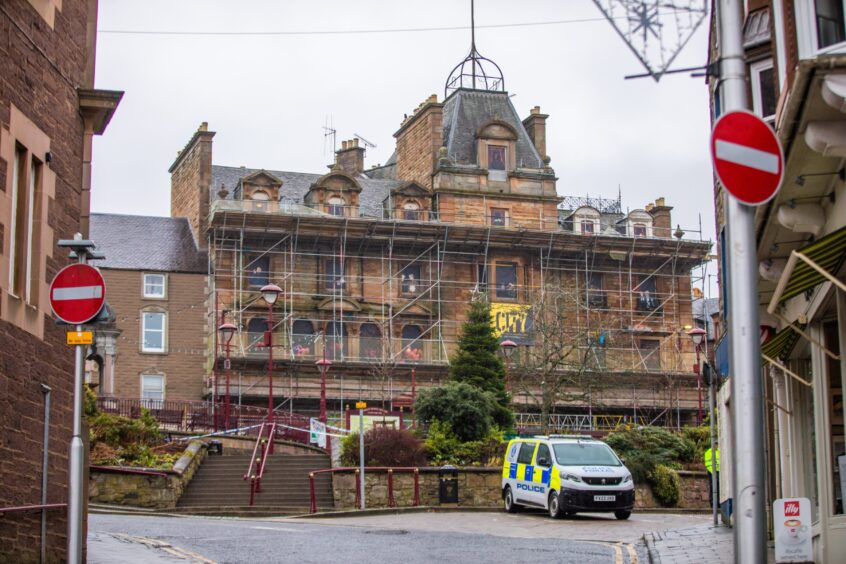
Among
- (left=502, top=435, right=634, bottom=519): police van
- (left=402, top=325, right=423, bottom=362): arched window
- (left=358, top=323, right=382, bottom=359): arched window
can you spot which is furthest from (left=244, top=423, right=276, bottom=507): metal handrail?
(left=402, top=325, right=423, bottom=362): arched window

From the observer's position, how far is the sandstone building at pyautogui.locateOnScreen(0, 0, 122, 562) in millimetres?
12406

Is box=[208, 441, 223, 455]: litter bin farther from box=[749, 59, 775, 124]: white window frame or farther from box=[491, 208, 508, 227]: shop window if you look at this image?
box=[491, 208, 508, 227]: shop window

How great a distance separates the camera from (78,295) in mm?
10695

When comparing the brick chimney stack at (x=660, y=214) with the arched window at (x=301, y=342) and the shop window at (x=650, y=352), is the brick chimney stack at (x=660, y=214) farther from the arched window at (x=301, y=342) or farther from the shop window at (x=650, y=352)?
the arched window at (x=301, y=342)

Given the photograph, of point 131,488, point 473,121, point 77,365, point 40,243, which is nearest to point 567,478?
point 131,488

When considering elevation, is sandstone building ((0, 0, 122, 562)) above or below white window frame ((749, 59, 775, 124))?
below

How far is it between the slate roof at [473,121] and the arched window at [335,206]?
6226mm

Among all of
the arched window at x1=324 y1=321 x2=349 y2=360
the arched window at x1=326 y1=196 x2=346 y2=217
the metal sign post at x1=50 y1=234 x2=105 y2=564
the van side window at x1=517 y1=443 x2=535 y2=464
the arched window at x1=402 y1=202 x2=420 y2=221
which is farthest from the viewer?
the arched window at x1=402 y1=202 x2=420 y2=221

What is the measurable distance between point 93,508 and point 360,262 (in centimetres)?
3062

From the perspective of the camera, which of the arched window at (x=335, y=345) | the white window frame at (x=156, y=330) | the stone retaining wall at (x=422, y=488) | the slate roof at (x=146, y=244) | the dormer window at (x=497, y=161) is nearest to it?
the stone retaining wall at (x=422, y=488)

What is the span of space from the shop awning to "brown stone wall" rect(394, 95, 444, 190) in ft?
169

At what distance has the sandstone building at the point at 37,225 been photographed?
12.4m

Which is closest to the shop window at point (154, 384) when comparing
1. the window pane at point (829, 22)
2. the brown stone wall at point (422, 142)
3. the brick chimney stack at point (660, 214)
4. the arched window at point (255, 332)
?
the arched window at point (255, 332)

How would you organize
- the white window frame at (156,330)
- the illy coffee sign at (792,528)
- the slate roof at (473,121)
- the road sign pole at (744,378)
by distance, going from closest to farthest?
the road sign pole at (744,378) → the illy coffee sign at (792,528) → the white window frame at (156,330) → the slate roof at (473,121)
